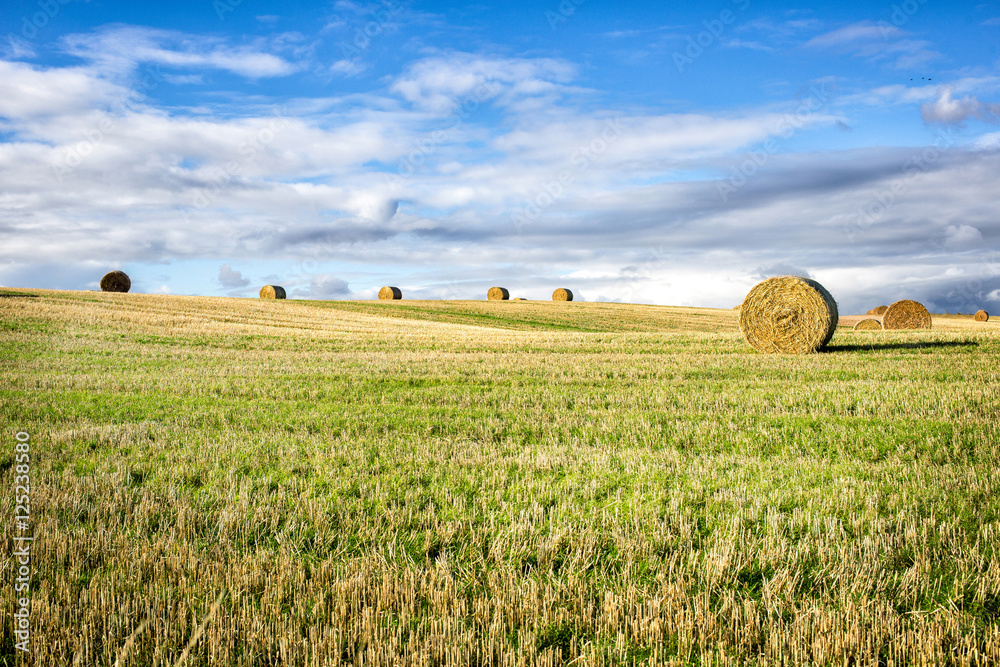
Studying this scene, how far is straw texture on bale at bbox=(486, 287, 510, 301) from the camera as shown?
71062mm

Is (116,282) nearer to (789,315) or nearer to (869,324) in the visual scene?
(789,315)

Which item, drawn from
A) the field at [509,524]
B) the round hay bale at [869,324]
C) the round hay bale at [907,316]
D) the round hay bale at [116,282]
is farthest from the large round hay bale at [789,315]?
the round hay bale at [116,282]

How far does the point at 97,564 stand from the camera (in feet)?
16.0

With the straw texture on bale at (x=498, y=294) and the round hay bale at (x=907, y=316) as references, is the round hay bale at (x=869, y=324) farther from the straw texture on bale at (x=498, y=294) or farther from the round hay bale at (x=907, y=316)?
the straw texture on bale at (x=498, y=294)

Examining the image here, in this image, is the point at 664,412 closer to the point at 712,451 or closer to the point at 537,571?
the point at 712,451

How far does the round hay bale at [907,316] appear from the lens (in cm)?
3494

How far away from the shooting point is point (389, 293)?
2749 inches

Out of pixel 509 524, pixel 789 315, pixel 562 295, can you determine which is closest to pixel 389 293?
pixel 562 295

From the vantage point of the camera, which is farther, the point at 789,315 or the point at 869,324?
the point at 869,324

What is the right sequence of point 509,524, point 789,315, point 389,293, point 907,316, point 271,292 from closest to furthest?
point 509,524 → point 789,315 → point 907,316 → point 271,292 → point 389,293

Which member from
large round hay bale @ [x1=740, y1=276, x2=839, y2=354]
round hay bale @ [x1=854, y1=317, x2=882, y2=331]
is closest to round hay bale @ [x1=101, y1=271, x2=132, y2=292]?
large round hay bale @ [x1=740, y1=276, x2=839, y2=354]

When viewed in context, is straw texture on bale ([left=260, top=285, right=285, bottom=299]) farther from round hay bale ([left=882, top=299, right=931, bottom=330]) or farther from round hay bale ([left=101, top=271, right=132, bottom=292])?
round hay bale ([left=882, top=299, right=931, bottom=330])

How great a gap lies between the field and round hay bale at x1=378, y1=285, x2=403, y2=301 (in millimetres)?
56576

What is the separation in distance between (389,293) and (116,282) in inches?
1021
